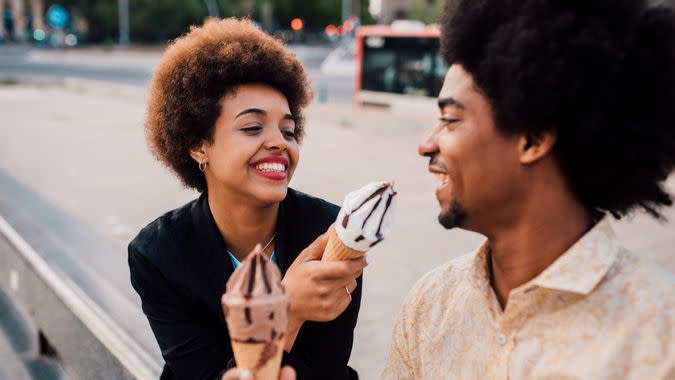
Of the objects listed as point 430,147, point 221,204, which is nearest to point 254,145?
point 221,204

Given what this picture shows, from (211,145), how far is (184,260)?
1.47ft

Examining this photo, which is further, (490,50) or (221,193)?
(221,193)

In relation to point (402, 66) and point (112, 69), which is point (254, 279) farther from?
point (112, 69)

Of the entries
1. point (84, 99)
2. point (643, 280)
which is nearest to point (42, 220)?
point (643, 280)

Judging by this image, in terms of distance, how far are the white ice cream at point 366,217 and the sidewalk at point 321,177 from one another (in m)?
0.67

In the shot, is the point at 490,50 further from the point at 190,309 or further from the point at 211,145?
the point at 190,309

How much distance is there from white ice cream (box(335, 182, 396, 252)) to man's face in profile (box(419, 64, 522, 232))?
162mm

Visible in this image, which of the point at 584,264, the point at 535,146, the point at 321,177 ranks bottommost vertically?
the point at 321,177

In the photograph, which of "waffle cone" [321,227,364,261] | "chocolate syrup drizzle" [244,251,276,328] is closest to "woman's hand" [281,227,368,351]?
"waffle cone" [321,227,364,261]

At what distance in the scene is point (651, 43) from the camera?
1.48 metres

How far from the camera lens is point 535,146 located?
5.12 feet

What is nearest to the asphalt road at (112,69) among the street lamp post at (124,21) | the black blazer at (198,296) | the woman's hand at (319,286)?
the street lamp post at (124,21)

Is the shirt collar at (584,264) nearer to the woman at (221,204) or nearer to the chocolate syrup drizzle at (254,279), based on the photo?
the chocolate syrup drizzle at (254,279)

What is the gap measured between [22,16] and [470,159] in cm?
8728
